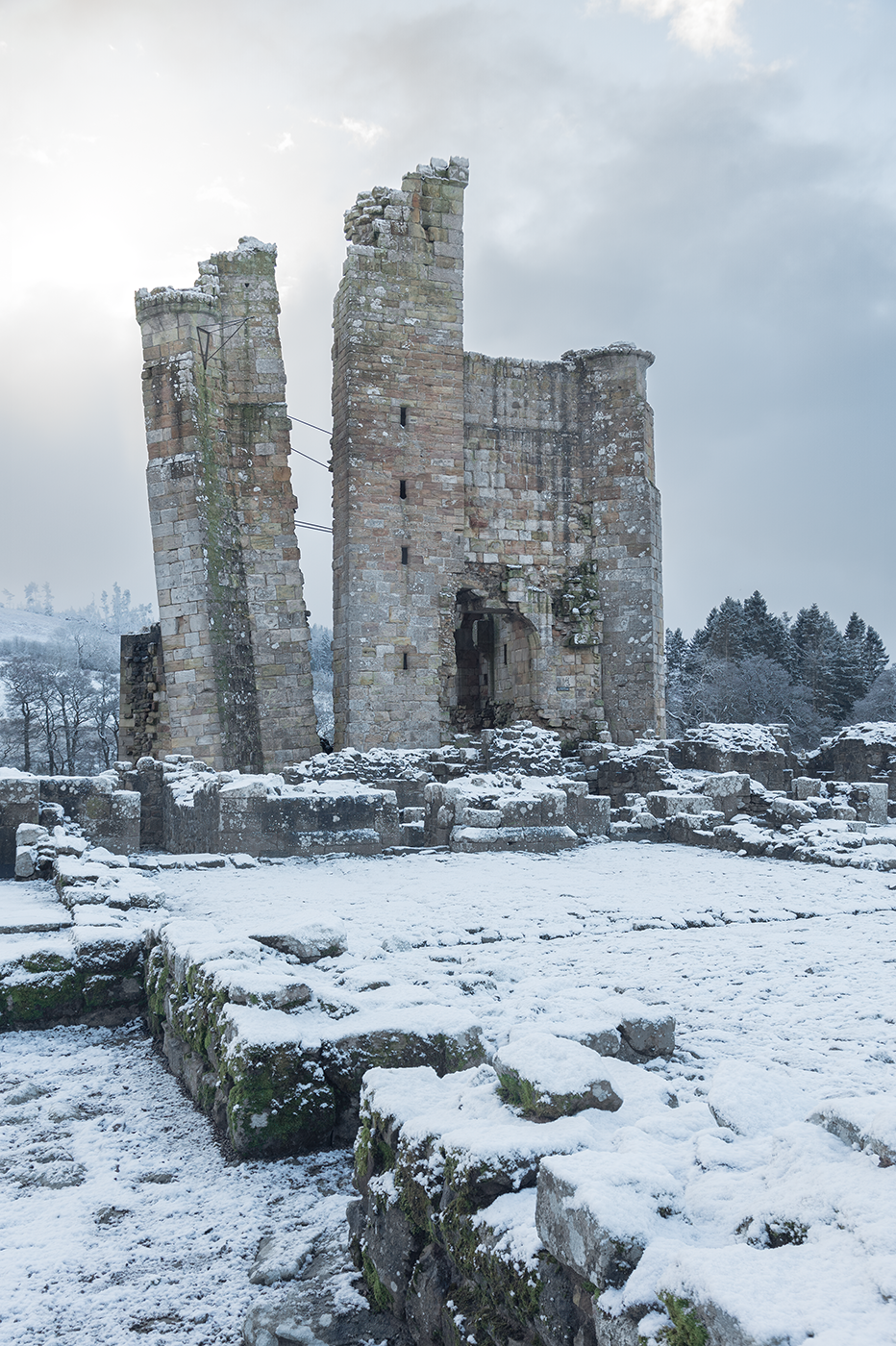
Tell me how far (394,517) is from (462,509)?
1.42 meters

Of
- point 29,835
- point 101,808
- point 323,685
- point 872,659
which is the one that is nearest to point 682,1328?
point 29,835

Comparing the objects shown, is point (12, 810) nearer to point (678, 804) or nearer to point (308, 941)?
point (308, 941)

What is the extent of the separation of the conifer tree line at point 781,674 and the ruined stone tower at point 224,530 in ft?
97.4

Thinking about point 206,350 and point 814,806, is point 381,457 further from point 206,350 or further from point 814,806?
point 814,806

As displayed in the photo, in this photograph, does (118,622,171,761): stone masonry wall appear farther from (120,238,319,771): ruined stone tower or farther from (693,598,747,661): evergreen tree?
(693,598,747,661): evergreen tree

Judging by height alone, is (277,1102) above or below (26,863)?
below

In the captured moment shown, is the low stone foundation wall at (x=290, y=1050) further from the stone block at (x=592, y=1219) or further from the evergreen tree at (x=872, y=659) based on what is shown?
the evergreen tree at (x=872, y=659)

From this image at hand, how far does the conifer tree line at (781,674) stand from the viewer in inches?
1779

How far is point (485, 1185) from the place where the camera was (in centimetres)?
252

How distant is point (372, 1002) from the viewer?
4332 mm

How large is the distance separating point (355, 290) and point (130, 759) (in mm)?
9215

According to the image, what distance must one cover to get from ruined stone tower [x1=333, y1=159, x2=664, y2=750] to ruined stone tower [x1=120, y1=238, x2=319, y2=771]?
115 cm

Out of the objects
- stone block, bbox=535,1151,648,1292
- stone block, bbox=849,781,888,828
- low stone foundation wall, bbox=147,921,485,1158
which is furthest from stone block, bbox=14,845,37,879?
stone block, bbox=849,781,888,828

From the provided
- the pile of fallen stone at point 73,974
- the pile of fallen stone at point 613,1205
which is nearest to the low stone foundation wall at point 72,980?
the pile of fallen stone at point 73,974
